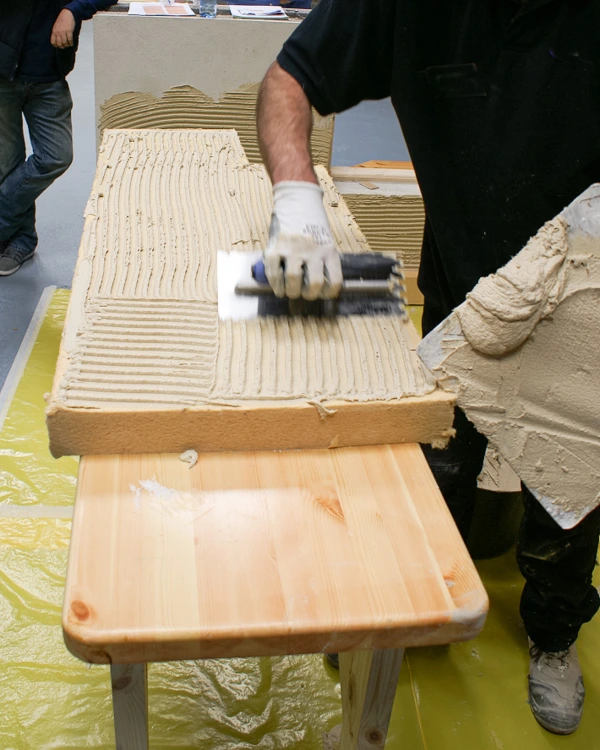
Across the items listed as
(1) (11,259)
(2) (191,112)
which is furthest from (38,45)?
(1) (11,259)

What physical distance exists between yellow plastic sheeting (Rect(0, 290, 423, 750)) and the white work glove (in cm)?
106

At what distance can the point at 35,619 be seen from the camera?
1.80 meters

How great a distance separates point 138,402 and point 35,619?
108 centimetres

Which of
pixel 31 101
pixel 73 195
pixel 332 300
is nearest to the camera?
pixel 332 300

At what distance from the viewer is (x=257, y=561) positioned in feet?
3.03

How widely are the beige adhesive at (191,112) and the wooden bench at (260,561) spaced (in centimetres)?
248

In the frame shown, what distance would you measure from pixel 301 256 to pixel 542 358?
19.2 inches

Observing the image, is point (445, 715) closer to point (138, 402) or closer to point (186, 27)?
point (138, 402)

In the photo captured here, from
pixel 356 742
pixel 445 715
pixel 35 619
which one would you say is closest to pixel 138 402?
pixel 356 742

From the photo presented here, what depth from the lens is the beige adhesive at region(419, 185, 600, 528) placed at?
1138mm

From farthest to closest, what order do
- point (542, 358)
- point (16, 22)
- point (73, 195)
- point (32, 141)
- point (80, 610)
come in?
point (73, 195), point (32, 141), point (16, 22), point (542, 358), point (80, 610)

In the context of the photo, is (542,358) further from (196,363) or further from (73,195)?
(73,195)

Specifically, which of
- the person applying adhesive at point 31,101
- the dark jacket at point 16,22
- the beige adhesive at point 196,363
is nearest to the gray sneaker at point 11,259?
the person applying adhesive at point 31,101

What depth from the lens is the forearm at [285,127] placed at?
4.91 feet
